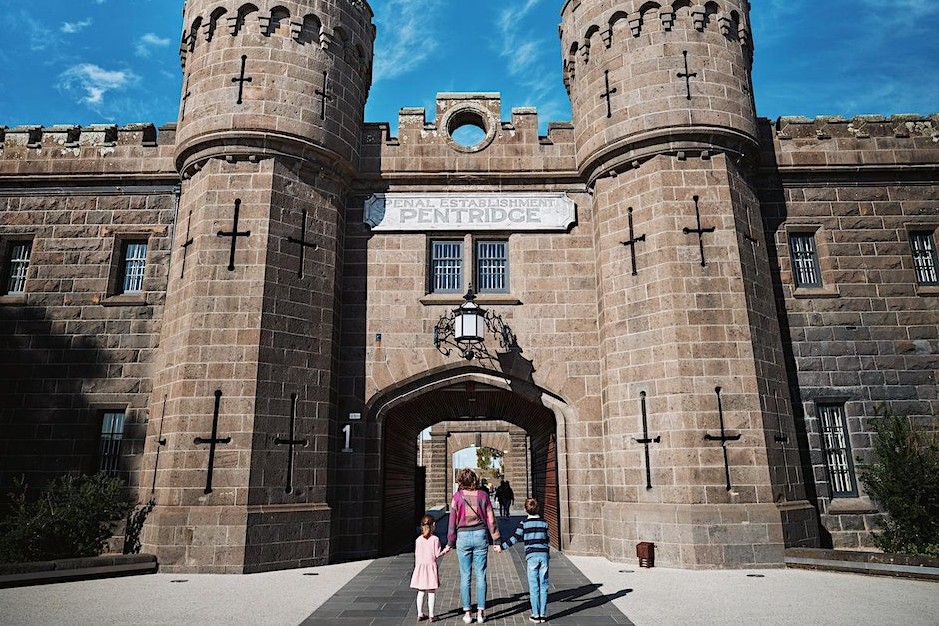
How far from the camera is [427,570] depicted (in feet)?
23.2

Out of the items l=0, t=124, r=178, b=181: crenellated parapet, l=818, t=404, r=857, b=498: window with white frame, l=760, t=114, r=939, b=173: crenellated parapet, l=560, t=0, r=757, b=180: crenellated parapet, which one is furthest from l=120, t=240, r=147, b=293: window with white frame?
l=818, t=404, r=857, b=498: window with white frame

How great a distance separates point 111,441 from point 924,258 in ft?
61.3

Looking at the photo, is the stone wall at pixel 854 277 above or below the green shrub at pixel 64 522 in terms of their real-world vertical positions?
above

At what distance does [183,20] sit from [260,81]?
3551 millimetres

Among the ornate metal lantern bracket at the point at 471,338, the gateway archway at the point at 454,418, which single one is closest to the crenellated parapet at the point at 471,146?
the ornate metal lantern bracket at the point at 471,338

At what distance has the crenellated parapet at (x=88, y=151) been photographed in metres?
13.8

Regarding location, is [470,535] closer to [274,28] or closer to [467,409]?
[467,409]

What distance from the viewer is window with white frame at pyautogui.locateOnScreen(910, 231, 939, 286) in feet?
44.1

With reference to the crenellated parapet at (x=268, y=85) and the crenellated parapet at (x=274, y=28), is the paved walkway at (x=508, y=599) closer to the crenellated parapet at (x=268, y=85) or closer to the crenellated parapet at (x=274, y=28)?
the crenellated parapet at (x=268, y=85)

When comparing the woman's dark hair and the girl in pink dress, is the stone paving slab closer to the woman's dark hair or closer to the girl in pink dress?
the girl in pink dress

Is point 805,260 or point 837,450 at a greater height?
point 805,260

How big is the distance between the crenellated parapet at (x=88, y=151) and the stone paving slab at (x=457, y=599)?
10.3m

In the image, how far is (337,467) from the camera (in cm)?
1219

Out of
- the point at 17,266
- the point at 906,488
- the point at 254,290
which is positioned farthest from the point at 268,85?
the point at 906,488
